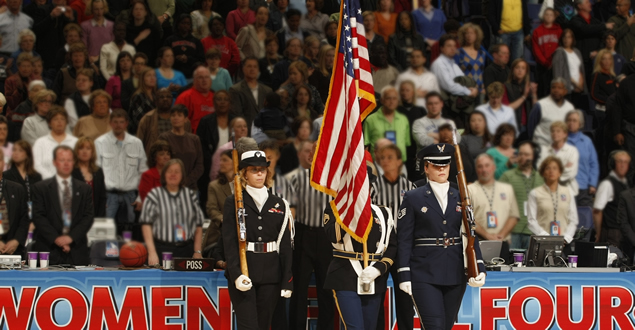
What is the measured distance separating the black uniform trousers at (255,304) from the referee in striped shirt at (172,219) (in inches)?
92.3

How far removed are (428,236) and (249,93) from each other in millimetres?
6602

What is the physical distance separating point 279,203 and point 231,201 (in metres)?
0.44

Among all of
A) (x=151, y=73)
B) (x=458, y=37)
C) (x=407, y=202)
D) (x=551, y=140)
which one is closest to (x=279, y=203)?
(x=407, y=202)

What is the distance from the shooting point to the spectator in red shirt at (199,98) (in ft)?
48.8

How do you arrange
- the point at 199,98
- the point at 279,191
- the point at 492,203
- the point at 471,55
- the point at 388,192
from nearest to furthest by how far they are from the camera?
the point at 388,192 < the point at 279,191 < the point at 492,203 < the point at 199,98 < the point at 471,55

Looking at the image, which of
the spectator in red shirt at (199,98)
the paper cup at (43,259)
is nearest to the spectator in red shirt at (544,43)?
the spectator in red shirt at (199,98)

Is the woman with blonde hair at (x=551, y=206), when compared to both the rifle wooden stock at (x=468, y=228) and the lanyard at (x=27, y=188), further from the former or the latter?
the lanyard at (x=27, y=188)

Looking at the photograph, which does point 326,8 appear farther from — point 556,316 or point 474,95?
point 556,316

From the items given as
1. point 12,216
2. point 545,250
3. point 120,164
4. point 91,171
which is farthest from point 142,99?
point 545,250

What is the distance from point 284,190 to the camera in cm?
1113

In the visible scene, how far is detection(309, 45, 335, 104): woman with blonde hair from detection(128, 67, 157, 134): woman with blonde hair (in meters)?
2.36

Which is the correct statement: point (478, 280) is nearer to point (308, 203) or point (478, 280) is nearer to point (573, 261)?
point (573, 261)

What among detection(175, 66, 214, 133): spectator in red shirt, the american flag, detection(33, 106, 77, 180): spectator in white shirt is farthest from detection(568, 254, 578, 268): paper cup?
detection(33, 106, 77, 180): spectator in white shirt

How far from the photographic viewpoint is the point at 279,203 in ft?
30.6
